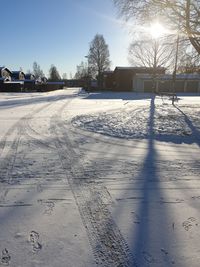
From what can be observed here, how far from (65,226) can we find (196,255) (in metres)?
1.58

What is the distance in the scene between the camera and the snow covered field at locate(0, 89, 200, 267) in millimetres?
2916

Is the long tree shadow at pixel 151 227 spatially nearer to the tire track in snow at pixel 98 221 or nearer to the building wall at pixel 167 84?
the tire track in snow at pixel 98 221

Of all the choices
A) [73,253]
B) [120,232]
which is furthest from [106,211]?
[73,253]

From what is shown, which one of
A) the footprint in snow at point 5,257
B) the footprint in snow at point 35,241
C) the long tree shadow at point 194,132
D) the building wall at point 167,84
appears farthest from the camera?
the building wall at point 167,84

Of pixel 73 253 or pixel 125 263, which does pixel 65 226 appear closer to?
pixel 73 253

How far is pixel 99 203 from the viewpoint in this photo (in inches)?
160

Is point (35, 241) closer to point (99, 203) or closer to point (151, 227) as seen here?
point (99, 203)

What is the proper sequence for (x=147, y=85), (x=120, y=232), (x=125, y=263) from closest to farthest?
(x=125, y=263) < (x=120, y=232) < (x=147, y=85)

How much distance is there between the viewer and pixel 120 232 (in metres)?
3.30

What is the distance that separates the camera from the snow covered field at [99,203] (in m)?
2.92

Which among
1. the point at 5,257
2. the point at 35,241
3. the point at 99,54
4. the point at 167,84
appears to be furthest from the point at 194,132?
the point at 99,54

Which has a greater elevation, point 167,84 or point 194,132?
point 167,84

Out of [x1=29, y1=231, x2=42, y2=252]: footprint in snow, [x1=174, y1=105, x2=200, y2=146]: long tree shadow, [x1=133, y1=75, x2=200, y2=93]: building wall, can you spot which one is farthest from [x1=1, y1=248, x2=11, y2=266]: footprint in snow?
[x1=133, y1=75, x2=200, y2=93]: building wall

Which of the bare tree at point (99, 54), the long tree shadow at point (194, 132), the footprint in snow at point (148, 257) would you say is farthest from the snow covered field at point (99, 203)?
the bare tree at point (99, 54)
